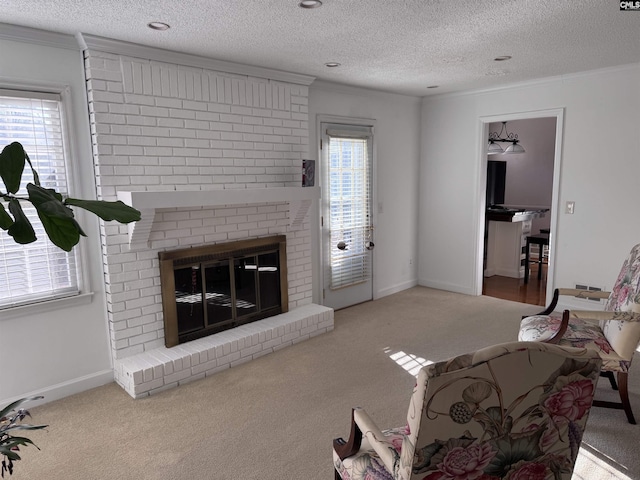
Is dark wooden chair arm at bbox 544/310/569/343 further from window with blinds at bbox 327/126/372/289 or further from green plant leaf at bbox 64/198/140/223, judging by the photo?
green plant leaf at bbox 64/198/140/223

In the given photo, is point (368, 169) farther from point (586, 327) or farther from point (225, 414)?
point (225, 414)

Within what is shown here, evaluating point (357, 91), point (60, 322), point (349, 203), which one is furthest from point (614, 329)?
point (60, 322)

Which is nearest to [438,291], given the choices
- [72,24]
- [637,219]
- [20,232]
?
[637,219]

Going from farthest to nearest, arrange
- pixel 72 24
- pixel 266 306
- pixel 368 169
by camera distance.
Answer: pixel 368 169 → pixel 266 306 → pixel 72 24

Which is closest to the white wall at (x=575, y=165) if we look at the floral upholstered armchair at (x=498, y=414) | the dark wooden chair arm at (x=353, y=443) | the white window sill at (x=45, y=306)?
the floral upholstered armchair at (x=498, y=414)

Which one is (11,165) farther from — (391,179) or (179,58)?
(391,179)

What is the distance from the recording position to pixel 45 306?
9.57ft

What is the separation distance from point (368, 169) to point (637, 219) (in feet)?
8.36

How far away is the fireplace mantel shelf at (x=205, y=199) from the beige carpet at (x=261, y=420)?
44.3 inches

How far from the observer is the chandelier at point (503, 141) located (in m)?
6.85

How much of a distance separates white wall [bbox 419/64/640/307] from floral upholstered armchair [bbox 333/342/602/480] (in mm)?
3410

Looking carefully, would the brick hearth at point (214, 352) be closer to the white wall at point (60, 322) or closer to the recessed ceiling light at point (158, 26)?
the white wall at point (60, 322)

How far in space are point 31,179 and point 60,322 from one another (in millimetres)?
940

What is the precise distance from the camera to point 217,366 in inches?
133
